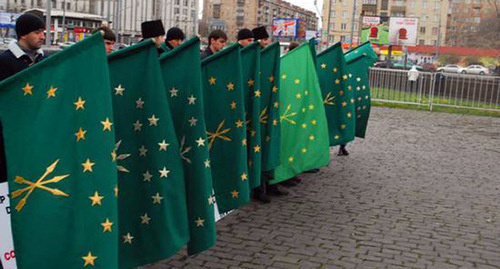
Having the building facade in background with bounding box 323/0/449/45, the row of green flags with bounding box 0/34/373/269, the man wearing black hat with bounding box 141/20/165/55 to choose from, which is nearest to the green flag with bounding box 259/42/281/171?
the row of green flags with bounding box 0/34/373/269

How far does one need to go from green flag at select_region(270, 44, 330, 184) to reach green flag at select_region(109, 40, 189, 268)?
3266 mm

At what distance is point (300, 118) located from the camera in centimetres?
727

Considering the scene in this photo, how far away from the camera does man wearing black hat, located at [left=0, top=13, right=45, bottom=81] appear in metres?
4.33

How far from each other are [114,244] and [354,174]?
6.62 meters

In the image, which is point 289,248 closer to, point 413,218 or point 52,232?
point 413,218

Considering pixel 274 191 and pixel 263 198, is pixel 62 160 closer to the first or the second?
pixel 263 198

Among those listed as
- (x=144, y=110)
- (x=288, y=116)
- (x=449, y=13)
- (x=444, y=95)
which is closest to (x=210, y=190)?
(x=144, y=110)

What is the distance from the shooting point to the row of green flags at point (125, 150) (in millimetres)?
2916

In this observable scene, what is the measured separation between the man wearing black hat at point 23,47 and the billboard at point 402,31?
3650 cm

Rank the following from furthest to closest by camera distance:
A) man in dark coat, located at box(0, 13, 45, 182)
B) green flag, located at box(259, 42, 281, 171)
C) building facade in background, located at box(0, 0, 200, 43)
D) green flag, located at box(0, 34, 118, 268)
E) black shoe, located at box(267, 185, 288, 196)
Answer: building facade in background, located at box(0, 0, 200, 43)
black shoe, located at box(267, 185, 288, 196)
green flag, located at box(259, 42, 281, 171)
man in dark coat, located at box(0, 13, 45, 182)
green flag, located at box(0, 34, 118, 268)

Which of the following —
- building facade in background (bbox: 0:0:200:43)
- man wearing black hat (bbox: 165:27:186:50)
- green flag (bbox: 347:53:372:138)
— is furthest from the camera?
building facade in background (bbox: 0:0:200:43)

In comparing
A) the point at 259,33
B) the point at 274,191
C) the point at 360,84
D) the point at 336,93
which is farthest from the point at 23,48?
the point at 360,84

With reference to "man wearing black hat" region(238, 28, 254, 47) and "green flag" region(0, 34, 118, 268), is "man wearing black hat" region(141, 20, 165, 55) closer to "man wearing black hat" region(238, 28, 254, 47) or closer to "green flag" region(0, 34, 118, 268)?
Result: "man wearing black hat" region(238, 28, 254, 47)

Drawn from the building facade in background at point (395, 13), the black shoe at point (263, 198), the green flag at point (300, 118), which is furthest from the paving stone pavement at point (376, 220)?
the building facade in background at point (395, 13)
